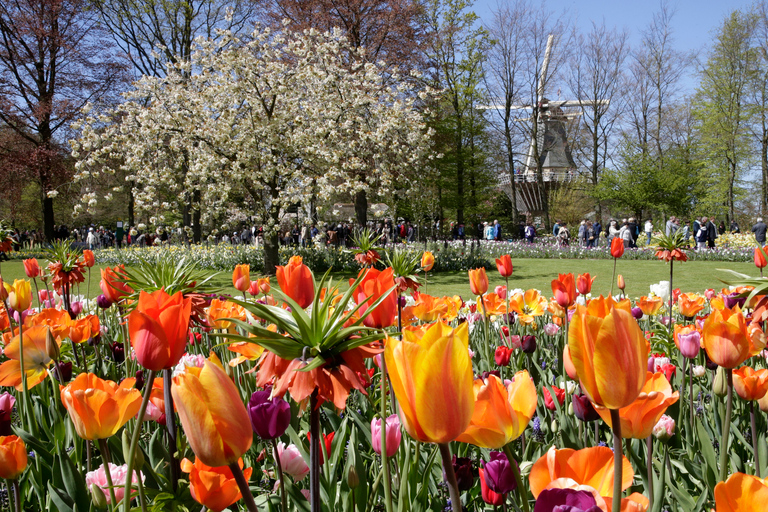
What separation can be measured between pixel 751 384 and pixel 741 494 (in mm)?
1136

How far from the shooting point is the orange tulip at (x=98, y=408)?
98 centimetres

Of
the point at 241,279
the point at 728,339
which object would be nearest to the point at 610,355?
the point at 728,339

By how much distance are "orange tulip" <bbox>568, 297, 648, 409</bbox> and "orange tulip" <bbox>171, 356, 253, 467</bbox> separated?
0.44 metres

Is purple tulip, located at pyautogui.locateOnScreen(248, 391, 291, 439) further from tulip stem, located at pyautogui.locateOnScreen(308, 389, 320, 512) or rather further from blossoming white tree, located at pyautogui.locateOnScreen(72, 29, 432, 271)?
blossoming white tree, located at pyautogui.locateOnScreen(72, 29, 432, 271)

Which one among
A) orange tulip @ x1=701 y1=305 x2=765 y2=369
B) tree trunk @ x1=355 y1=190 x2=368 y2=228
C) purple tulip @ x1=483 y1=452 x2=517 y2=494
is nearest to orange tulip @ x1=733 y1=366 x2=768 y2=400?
orange tulip @ x1=701 y1=305 x2=765 y2=369

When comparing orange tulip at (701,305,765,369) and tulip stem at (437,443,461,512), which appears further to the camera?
orange tulip at (701,305,765,369)

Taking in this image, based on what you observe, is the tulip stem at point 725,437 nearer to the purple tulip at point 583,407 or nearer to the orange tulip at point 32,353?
the purple tulip at point 583,407

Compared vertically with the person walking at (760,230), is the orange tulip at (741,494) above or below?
below

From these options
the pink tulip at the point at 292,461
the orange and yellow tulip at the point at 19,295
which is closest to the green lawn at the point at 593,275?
the orange and yellow tulip at the point at 19,295

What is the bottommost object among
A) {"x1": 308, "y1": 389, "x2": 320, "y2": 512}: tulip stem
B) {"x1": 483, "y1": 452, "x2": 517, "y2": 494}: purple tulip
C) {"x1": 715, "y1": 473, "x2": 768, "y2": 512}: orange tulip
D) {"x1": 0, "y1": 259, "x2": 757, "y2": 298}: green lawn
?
{"x1": 0, "y1": 259, "x2": 757, "y2": 298}: green lawn

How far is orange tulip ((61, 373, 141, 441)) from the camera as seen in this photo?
983 mm

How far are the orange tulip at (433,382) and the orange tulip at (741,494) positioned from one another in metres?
0.28

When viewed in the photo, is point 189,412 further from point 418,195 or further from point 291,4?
point 291,4

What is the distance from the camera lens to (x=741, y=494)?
56 cm
